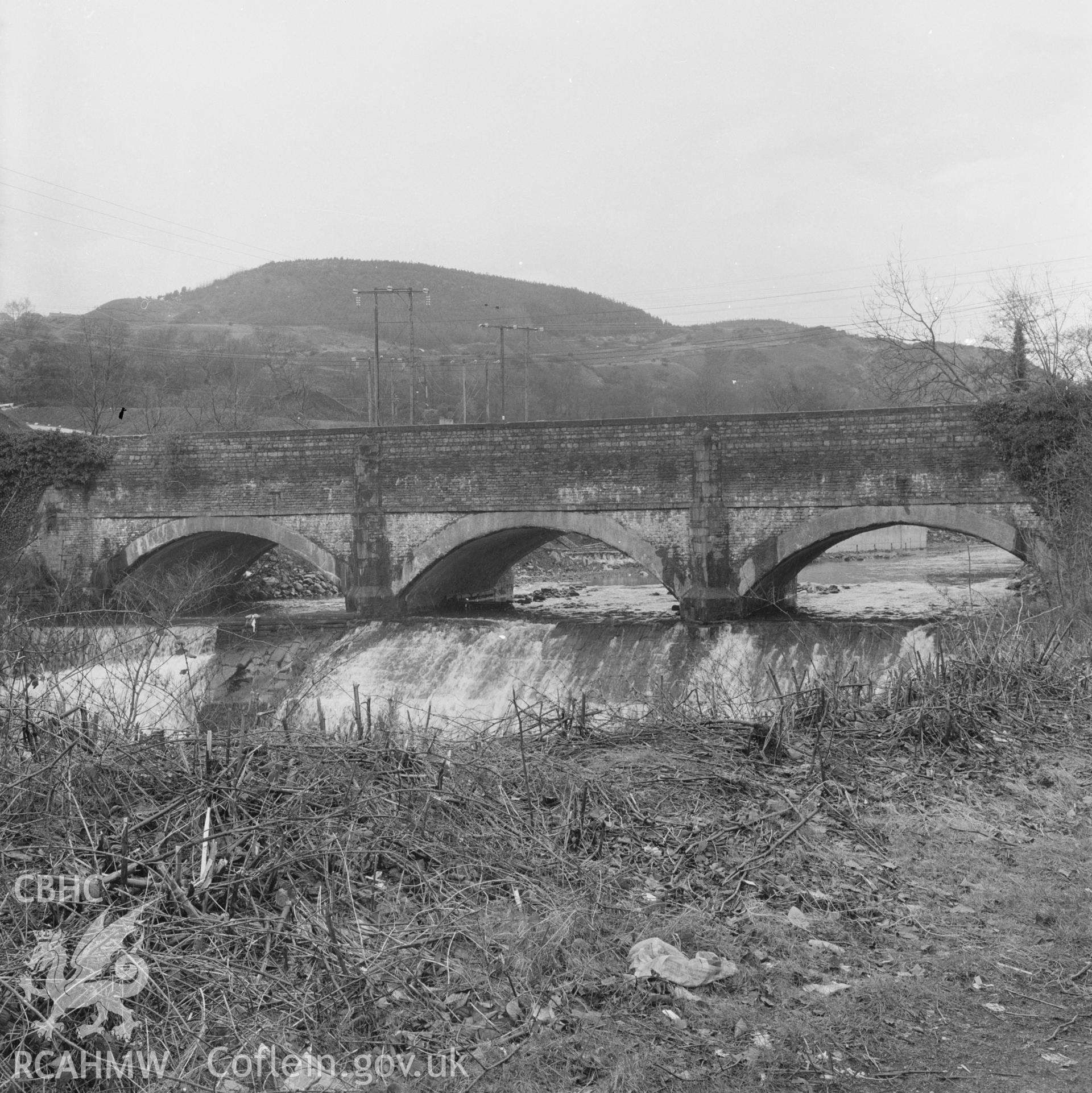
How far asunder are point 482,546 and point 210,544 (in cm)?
618

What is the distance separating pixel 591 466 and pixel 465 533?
8.33 ft

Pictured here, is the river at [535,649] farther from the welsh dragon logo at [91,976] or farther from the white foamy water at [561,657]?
the welsh dragon logo at [91,976]

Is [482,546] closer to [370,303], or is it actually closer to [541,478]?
[541,478]

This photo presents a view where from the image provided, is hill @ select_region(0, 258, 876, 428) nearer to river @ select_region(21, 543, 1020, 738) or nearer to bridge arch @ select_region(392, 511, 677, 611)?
bridge arch @ select_region(392, 511, 677, 611)

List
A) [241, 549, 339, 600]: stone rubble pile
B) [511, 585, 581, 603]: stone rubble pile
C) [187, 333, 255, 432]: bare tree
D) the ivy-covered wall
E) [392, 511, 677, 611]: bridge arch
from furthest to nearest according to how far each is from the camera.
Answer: [187, 333, 255, 432]: bare tree
[241, 549, 339, 600]: stone rubble pile
[511, 585, 581, 603]: stone rubble pile
the ivy-covered wall
[392, 511, 677, 611]: bridge arch

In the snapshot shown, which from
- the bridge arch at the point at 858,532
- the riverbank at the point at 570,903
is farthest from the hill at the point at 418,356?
the riverbank at the point at 570,903

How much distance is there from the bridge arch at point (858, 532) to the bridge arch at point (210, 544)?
7.40 metres

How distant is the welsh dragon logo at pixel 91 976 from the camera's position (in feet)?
9.59

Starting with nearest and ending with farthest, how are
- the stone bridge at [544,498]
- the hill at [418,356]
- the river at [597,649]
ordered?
1. the river at [597,649]
2. the stone bridge at [544,498]
3. the hill at [418,356]

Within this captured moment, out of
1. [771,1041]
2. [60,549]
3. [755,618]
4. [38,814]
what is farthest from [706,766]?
[60,549]

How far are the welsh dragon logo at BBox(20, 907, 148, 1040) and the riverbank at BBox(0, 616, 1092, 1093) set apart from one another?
0.04 metres

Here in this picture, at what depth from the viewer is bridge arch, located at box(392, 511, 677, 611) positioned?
17.6 m

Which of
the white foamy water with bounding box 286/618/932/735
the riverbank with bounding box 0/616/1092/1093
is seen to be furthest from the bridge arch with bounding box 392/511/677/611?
the riverbank with bounding box 0/616/1092/1093

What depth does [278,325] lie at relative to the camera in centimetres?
10075
